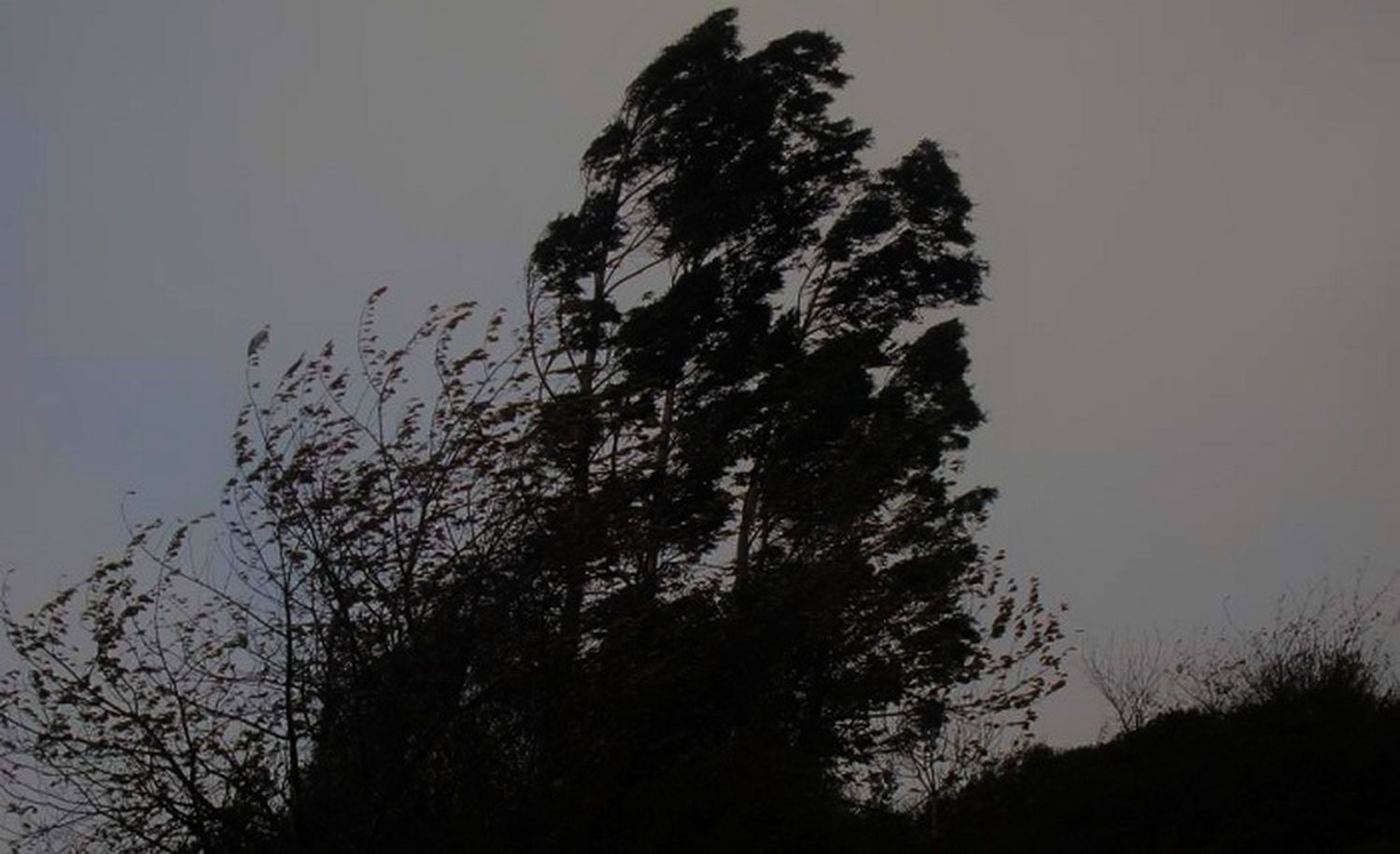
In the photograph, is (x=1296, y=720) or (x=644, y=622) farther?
(x=1296, y=720)

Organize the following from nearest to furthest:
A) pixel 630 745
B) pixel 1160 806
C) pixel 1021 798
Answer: pixel 630 745, pixel 1160 806, pixel 1021 798

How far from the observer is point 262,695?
36.1 ft

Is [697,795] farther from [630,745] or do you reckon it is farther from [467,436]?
[467,436]

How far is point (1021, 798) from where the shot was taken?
50.7ft

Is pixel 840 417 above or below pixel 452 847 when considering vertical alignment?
above

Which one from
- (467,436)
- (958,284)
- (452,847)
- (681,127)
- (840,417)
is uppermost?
(681,127)

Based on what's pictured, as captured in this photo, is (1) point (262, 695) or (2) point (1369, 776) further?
(2) point (1369, 776)

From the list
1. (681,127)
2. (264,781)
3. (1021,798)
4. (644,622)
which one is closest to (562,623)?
(644,622)

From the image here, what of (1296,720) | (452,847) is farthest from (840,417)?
(452,847)

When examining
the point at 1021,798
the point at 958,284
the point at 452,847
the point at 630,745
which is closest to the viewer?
the point at 452,847

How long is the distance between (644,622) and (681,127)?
31.6ft

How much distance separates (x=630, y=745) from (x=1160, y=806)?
5744 millimetres

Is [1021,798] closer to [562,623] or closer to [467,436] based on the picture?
[562,623]

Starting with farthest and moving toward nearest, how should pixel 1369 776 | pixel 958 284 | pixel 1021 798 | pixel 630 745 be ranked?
1. pixel 958 284
2. pixel 1021 798
3. pixel 1369 776
4. pixel 630 745
